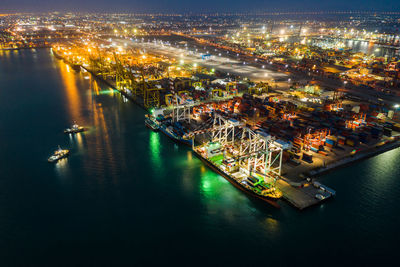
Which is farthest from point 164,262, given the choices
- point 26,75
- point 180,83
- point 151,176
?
point 26,75

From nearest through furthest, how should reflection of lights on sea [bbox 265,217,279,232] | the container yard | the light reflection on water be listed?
1. reflection of lights on sea [bbox 265,217,279,232]
2. the container yard
3. the light reflection on water

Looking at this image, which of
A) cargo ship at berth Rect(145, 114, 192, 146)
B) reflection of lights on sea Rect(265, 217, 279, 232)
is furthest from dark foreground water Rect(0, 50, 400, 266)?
cargo ship at berth Rect(145, 114, 192, 146)

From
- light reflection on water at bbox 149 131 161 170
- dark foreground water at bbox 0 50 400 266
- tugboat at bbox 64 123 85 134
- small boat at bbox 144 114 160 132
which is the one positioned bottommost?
dark foreground water at bbox 0 50 400 266

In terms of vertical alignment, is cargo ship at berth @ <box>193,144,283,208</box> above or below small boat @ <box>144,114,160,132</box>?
below

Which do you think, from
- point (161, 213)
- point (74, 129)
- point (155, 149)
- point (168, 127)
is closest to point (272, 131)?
point (168, 127)

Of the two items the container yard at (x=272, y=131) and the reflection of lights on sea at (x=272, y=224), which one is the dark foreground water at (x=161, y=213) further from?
the container yard at (x=272, y=131)

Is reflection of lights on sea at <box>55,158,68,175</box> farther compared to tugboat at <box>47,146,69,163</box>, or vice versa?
tugboat at <box>47,146,69,163</box>

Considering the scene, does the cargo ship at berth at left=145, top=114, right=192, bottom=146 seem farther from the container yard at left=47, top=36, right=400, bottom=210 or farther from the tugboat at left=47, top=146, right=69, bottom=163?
the tugboat at left=47, top=146, right=69, bottom=163
